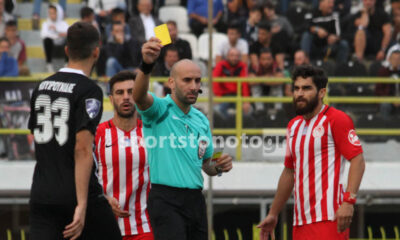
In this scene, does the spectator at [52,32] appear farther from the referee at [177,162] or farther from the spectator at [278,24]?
the referee at [177,162]

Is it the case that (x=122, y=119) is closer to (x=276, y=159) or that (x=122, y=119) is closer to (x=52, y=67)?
(x=276, y=159)

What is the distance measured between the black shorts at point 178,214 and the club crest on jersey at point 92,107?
147cm

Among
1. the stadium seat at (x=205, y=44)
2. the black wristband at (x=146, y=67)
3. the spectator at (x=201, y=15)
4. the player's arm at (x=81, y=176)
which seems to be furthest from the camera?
the spectator at (x=201, y=15)

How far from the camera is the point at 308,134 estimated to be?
623 cm

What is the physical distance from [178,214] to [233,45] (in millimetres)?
7210

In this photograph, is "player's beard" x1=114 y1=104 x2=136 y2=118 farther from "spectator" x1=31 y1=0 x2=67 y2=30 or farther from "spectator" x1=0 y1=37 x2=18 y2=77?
"spectator" x1=31 y1=0 x2=67 y2=30

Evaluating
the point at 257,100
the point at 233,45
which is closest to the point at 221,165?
the point at 257,100

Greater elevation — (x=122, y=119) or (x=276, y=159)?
(x=122, y=119)

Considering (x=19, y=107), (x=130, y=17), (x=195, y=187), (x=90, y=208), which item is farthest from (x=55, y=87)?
(x=130, y=17)

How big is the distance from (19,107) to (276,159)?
3.38 meters

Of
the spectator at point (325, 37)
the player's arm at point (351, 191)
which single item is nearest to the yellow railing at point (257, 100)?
the spectator at point (325, 37)

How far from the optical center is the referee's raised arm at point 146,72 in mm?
5258

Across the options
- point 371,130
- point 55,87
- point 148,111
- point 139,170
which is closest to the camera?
point 55,87

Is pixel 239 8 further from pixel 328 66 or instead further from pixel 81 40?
pixel 81 40
